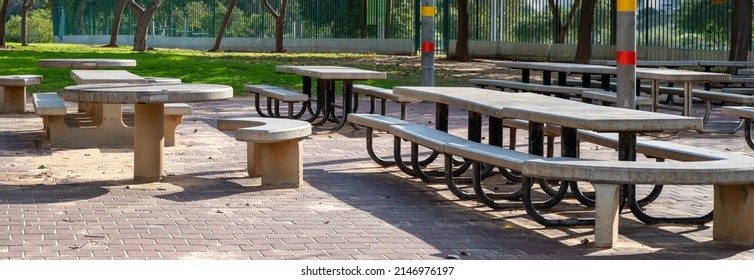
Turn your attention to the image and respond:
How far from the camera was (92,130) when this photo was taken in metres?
12.6

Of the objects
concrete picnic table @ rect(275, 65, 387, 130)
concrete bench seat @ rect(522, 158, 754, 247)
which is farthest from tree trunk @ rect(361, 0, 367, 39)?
concrete bench seat @ rect(522, 158, 754, 247)

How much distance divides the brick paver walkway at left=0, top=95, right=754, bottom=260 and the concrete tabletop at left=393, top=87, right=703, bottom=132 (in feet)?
2.20

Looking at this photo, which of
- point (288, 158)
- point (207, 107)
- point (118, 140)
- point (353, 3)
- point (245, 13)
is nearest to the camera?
point (288, 158)

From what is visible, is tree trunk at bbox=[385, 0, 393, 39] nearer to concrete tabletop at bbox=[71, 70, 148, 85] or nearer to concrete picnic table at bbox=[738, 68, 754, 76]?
concrete picnic table at bbox=[738, 68, 754, 76]

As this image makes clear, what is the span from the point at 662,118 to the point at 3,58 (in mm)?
22382

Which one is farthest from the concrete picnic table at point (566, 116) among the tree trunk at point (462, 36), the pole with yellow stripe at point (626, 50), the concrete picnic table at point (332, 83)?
the tree trunk at point (462, 36)

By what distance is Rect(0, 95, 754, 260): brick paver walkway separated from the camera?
6895mm

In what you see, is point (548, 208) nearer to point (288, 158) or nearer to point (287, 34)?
point (288, 158)

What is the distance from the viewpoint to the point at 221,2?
163ft

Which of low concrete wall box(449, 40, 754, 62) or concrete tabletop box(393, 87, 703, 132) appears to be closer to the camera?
concrete tabletop box(393, 87, 703, 132)

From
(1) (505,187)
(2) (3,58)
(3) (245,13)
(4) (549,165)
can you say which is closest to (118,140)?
(1) (505,187)

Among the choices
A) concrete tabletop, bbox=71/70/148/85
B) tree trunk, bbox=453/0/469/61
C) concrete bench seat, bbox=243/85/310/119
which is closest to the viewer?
concrete tabletop, bbox=71/70/148/85

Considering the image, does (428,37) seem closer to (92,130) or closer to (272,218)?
(92,130)

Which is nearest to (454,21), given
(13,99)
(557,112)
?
(13,99)
